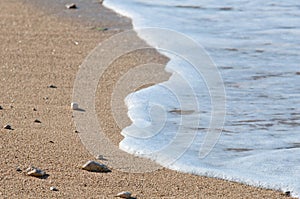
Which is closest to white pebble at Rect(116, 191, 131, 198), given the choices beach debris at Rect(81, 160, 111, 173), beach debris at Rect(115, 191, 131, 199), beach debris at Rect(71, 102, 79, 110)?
beach debris at Rect(115, 191, 131, 199)

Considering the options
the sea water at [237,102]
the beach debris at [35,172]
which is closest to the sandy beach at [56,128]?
the beach debris at [35,172]

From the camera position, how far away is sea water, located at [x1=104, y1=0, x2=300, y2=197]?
3.82 meters

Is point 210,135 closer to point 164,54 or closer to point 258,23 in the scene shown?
point 164,54

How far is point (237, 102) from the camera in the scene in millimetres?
4922

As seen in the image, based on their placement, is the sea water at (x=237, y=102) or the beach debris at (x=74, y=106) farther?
the beach debris at (x=74, y=106)

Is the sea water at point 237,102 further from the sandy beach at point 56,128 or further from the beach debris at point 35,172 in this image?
the beach debris at point 35,172

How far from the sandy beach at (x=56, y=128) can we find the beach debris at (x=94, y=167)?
0.03m

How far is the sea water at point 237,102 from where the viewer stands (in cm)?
382

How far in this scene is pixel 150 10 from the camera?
26.6ft

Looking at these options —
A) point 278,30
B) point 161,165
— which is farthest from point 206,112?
point 278,30

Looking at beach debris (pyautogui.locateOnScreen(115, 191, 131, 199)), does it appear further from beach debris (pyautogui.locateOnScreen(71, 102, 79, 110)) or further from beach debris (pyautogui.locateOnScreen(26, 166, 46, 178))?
beach debris (pyautogui.locateOnScreen(71, 102, 79, 110))

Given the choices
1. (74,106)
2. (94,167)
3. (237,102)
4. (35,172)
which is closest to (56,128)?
(74,106)

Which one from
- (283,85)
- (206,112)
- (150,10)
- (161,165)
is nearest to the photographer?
(161,165)

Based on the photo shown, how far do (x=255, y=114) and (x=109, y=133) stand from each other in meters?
1.04
